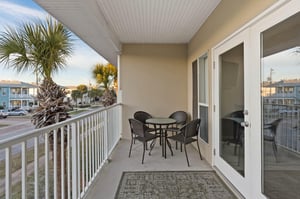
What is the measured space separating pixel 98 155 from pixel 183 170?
1.39 meters

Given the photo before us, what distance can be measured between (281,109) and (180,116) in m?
3.77

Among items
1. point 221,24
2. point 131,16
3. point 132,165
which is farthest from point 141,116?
point 221,24

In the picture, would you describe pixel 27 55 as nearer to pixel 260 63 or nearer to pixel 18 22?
pixel 18 22

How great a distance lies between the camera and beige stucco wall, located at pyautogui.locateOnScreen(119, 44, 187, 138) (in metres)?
6.13

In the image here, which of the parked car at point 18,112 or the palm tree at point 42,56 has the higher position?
the palm tree at point 42,56

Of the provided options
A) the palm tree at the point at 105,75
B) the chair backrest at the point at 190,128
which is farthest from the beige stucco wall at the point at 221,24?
the palm tree at the point at 105,75

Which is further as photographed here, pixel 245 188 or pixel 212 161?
pixel 212 161

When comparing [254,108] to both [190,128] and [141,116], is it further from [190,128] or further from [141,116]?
[141,116]

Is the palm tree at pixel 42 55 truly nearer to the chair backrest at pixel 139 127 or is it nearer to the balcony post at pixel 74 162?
the balcony post at pixel 74 162

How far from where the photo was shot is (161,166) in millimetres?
3824

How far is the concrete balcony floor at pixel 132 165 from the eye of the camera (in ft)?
9.44

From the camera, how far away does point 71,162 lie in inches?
88.3

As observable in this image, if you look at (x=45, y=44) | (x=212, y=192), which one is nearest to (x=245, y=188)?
(x=212, y=192)

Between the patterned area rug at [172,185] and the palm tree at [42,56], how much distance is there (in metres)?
1.08
